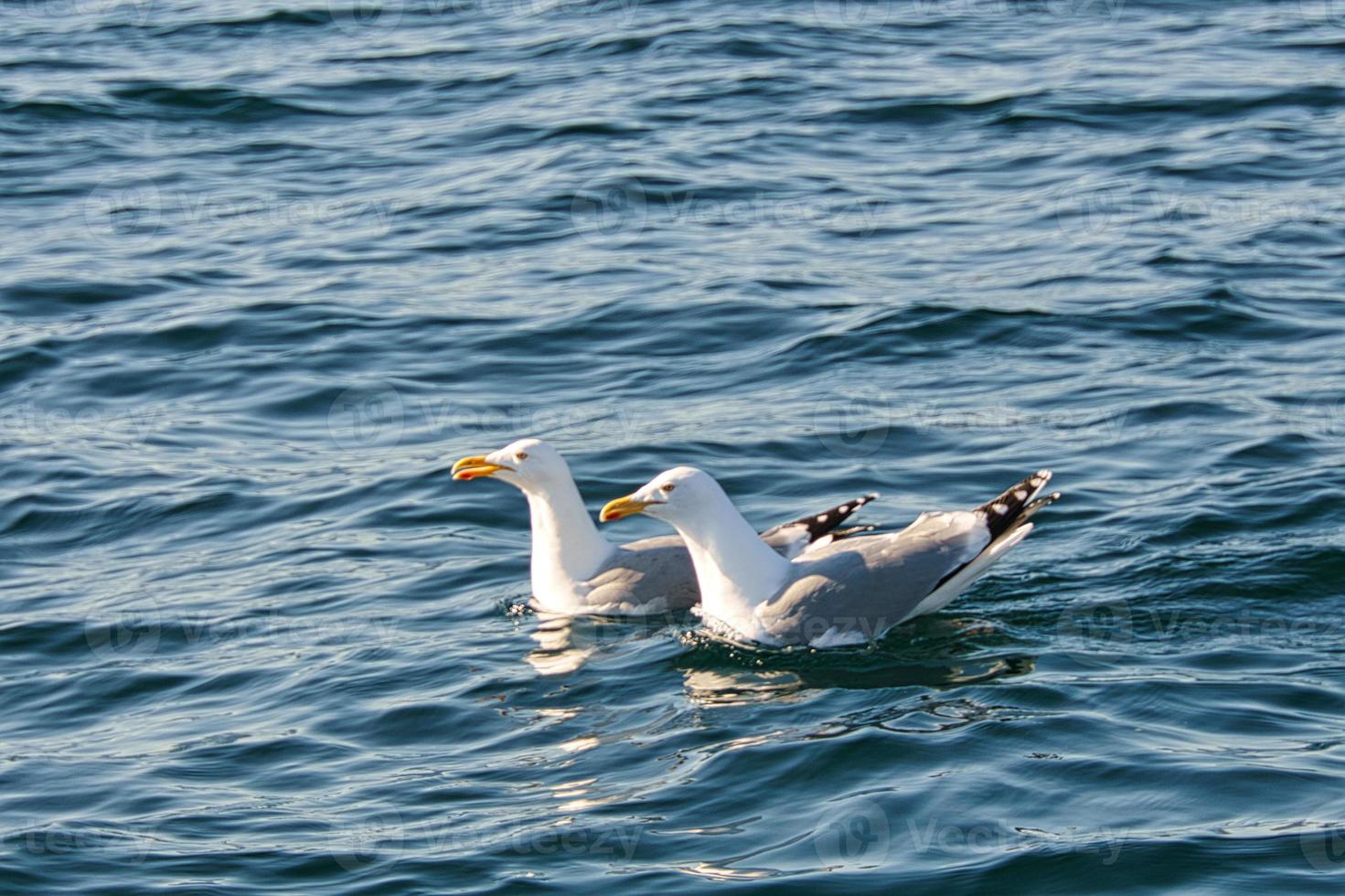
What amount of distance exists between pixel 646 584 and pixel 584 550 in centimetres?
42

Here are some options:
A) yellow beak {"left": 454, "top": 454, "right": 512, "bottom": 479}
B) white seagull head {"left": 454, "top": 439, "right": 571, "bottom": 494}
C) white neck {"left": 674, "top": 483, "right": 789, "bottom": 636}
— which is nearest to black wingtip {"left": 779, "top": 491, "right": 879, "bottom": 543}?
white neck {"left": 674, "top": 483, "right": 789, "bottom": 636}

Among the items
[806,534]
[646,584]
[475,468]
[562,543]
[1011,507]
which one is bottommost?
[646,584]

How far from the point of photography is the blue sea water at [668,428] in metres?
8.65

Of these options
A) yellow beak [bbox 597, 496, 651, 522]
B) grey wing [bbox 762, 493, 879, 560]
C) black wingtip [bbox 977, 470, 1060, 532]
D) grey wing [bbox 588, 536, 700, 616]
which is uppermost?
yellow beak [bbox 597, 496, 651, 522]

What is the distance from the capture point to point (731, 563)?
35.2 ft

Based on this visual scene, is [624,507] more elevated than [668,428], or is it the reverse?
[624,507]

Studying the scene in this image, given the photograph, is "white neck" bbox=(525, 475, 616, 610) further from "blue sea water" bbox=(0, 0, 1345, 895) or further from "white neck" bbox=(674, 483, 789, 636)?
"white neck" bbox=(674, 483, 789, 636)

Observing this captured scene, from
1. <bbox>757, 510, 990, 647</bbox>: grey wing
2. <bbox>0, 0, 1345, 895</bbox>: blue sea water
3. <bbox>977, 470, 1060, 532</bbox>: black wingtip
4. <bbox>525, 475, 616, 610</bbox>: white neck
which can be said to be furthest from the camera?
<bbox>525, 475, 616, 610</bbox>: white neck

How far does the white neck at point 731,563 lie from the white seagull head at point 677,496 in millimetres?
25

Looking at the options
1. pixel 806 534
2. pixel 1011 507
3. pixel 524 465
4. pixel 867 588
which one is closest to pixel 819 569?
pixel 867 588

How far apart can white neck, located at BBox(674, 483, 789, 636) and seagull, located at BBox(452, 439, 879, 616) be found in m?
0.71

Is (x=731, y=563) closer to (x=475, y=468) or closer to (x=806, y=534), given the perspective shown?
(x=806, y=534)

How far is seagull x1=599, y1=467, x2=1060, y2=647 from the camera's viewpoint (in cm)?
1062

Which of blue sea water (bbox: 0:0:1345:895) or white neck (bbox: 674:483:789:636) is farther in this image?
white neck (bbox: 674:483:789:636)
